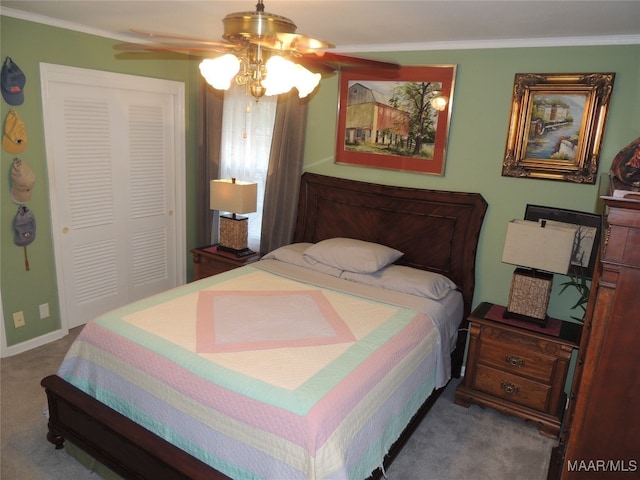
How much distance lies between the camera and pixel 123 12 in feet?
9.61

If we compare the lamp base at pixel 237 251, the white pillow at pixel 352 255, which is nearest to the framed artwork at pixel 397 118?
the white pillow at pixel 352 255

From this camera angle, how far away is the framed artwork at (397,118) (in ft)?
11.1

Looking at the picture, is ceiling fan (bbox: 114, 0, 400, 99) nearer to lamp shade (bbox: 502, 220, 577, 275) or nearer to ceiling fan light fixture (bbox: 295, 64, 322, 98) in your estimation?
ceiling fan light fixture (bbox: 295, 64, 322, 98)

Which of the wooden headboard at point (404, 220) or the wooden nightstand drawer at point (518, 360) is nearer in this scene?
the wooden nightstand drawer at point (518, 360)

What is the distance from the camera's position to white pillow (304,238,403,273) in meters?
3.33

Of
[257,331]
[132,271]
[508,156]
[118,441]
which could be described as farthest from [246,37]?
[132,271]

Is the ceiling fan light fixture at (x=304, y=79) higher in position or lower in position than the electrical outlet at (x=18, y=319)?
higher

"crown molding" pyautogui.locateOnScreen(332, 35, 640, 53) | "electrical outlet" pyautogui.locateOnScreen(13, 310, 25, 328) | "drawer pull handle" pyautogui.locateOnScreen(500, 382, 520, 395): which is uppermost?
"crown molding" pyautogui.locateOnScreen(332, 35, 640, 53)

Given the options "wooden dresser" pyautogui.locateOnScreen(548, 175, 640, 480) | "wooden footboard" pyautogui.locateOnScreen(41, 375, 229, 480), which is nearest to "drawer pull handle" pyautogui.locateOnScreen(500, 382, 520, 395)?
"wooden dresser" pyautogui.locateOnScreen(548, 175, 640, 480)

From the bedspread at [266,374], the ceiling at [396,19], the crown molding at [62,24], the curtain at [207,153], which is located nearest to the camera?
the bedspread at [266,374]

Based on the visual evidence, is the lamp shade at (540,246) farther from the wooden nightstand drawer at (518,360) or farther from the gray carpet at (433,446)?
the gray carpet at (433,446)

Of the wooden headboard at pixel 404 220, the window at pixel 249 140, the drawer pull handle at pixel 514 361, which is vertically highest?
the window at pixel 249 140

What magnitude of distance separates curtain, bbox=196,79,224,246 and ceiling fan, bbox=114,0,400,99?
2287mm

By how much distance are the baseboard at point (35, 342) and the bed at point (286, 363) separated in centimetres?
123
